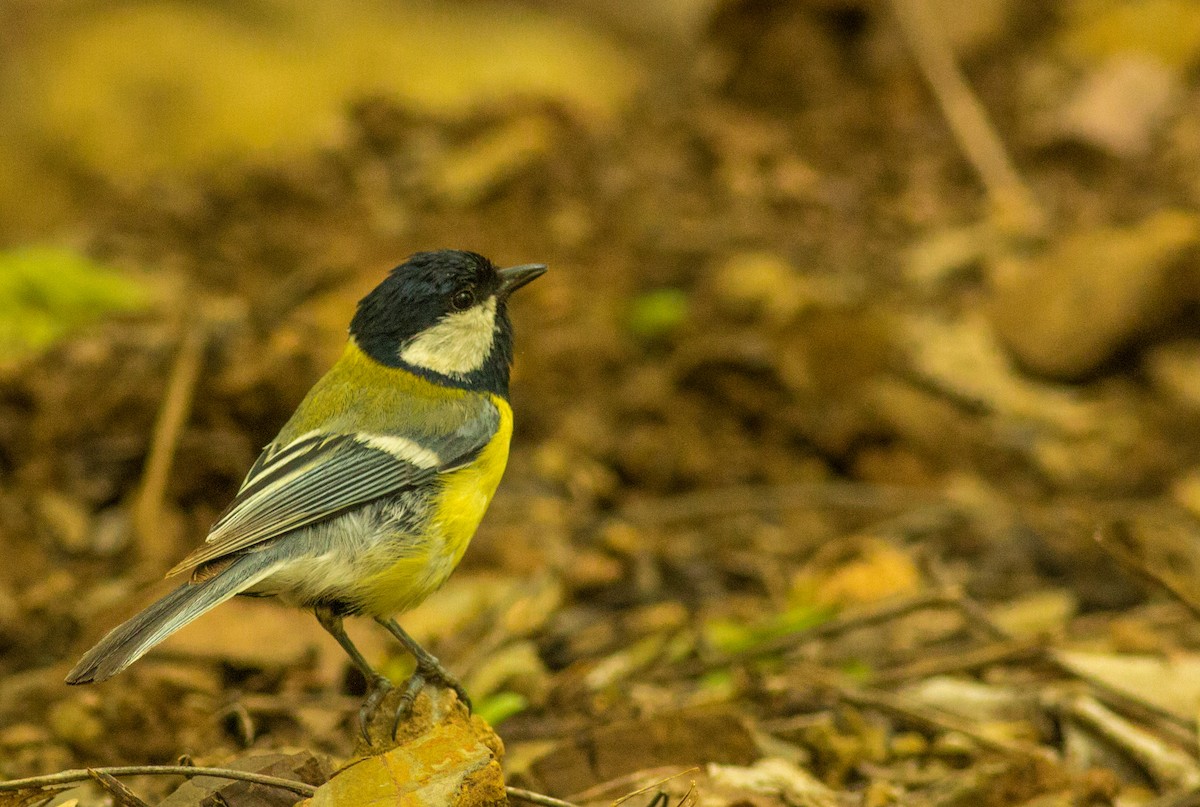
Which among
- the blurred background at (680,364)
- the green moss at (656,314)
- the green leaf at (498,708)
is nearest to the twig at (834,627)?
the blurred background at (680,364)

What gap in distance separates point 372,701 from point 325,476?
548 millimetres

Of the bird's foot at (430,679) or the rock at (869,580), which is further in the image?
the rock at (869,580)

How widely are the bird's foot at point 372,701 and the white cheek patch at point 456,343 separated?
2.91 ft

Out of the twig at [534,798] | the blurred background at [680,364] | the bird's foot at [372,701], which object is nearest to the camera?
the twig at [534,798]

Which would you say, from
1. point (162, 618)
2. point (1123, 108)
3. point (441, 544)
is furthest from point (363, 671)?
point (1123, 108)

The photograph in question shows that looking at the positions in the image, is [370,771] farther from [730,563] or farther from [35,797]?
[730,563]

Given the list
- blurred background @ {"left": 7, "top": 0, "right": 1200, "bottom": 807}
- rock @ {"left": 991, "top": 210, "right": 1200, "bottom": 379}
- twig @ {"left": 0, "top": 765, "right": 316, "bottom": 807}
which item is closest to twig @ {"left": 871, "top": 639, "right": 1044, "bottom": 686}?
blurred background @ {"left": 7, "top": 0, "right": 1200, "bottom": 807}

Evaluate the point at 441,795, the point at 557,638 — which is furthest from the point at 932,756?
the point at 441,795

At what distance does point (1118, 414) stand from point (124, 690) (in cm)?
435

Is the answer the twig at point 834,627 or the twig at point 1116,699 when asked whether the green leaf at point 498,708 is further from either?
the twig at point 1116,699

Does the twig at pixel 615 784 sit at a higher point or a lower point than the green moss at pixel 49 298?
lower

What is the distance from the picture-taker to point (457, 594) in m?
4.45

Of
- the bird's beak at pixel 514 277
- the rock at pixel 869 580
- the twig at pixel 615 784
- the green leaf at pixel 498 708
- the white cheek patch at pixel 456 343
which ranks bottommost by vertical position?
the rock at pixel 869 580

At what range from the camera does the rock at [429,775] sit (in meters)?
2.42
